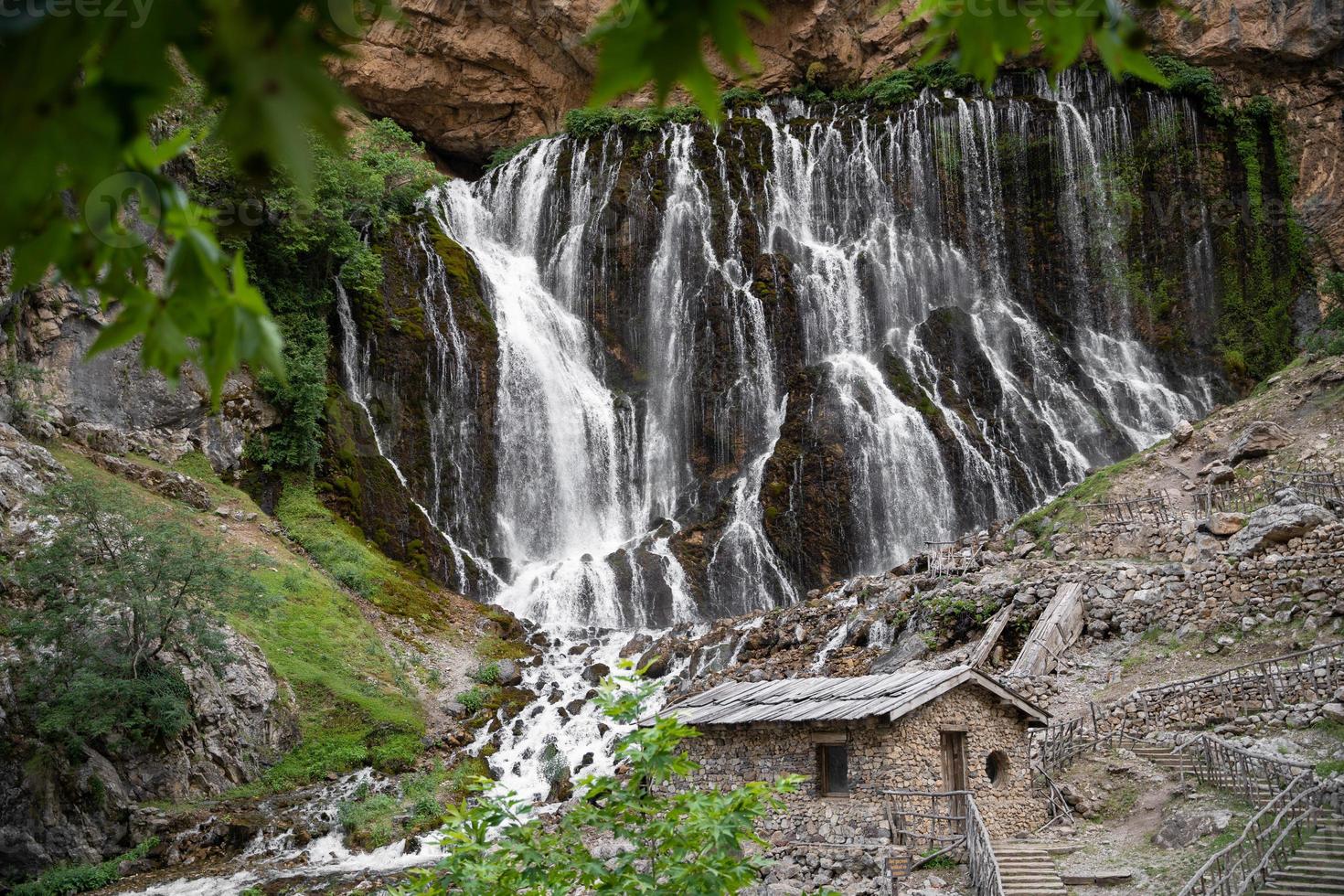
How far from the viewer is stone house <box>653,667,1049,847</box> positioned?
1384 cm

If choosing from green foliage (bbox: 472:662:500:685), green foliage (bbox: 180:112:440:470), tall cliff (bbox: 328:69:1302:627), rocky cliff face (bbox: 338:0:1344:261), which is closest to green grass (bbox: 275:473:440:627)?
green foliage (bbox: 180:112:440:470)

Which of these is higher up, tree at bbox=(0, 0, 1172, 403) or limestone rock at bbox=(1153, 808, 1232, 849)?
tree at bbox=(0, 0, 1172, 403)

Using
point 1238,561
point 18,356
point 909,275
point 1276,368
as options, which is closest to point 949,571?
point 1238,561

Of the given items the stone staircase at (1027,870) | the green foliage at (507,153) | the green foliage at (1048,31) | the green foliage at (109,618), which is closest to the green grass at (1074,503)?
the stone staircase at (1027,870)

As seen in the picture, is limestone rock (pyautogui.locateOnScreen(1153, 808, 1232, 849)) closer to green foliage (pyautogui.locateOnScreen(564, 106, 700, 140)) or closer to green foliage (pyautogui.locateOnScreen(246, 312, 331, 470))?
green foliage (pyautogui.locateOnScreen(246, 312, 331, 470))

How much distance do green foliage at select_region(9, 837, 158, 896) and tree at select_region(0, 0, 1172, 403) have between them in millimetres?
17806

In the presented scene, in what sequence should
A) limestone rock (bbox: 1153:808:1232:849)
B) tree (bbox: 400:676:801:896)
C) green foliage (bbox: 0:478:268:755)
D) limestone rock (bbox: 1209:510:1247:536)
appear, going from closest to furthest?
tree (bbox: 400:676:801:896) < limestone rock (bbox: 1153:808:1232:849) < green foliage (bbox: 0:478:268:755) < limestone rock (bbox: 1209:510:1247:536)

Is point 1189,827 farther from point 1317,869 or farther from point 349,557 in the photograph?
point 349,557

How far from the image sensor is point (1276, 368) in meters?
38.7

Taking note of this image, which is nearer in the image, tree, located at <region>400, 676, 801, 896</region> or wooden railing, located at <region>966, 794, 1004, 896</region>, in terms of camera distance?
tree, located at <region>400, 676, 801, 896</region>

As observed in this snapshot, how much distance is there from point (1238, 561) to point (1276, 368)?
922 inches

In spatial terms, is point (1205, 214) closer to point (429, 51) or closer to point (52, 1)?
point (429, 51)

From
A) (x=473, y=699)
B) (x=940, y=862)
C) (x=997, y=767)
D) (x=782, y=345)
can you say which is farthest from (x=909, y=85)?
(x=940, y=862)

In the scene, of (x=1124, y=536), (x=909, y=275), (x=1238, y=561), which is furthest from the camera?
(x=909, y=275)
